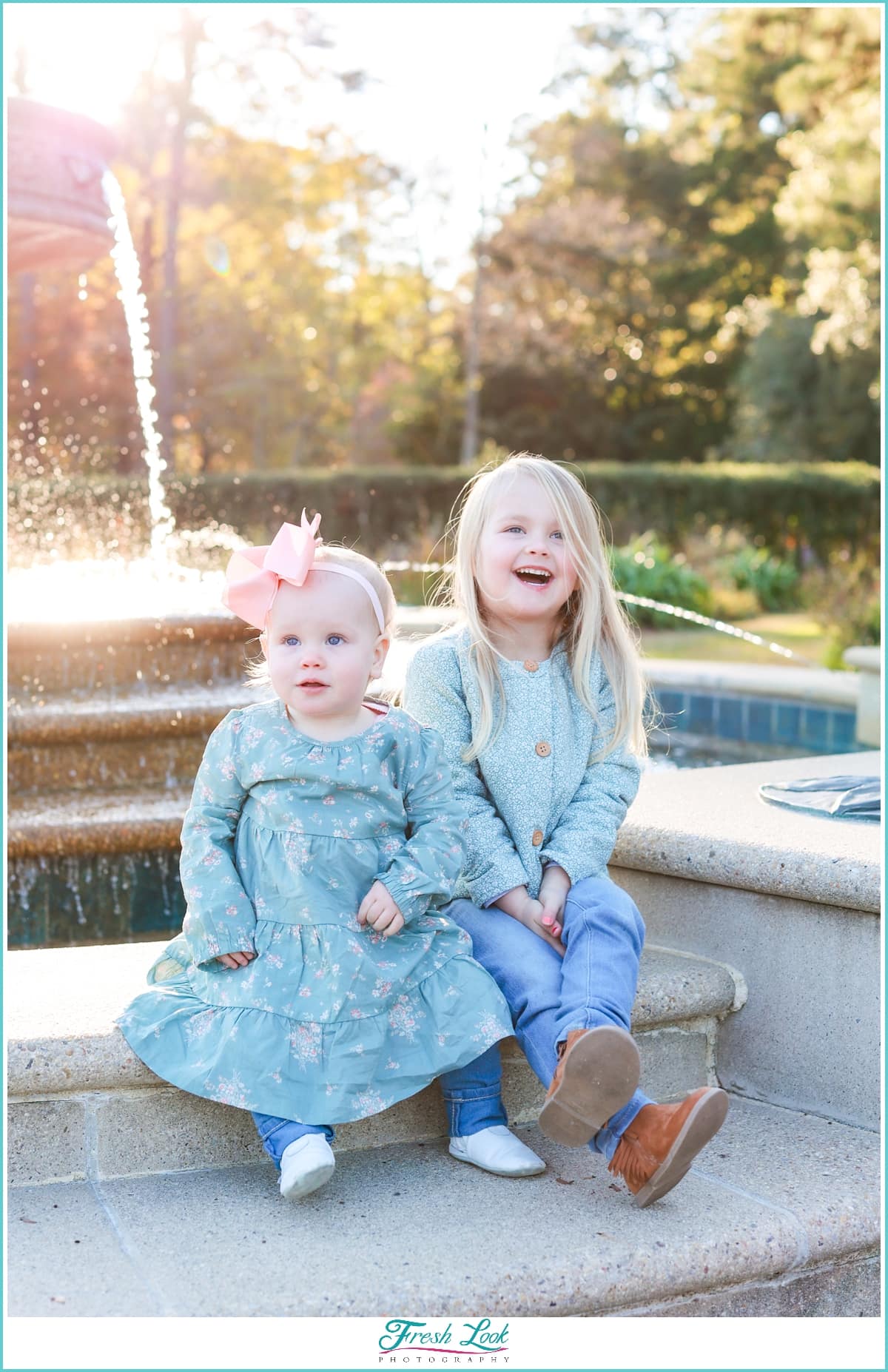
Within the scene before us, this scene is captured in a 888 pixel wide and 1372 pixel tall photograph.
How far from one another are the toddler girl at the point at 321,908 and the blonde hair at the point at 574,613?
285 mm

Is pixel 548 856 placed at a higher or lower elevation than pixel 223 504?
lower

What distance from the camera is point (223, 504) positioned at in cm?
1650

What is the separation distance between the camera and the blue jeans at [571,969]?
2217 mm

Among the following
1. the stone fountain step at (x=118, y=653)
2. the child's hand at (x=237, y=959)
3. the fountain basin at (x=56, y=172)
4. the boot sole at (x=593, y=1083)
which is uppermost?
the fountain basin at (x=56, y=172)

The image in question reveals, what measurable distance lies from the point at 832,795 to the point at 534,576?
1031mm

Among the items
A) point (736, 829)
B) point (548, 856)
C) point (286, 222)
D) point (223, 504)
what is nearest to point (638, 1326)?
point (548, 856)

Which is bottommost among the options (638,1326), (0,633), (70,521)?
(638,1326)

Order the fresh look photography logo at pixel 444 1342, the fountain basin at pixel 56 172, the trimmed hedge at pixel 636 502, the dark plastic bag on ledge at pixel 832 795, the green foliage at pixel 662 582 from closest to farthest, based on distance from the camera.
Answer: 1. the fresh look photography logo at pixel 444 1342
2. the dark plastic bag on ledge at pixel 832 795
3. the fountain basin at pixel 56 172
4. the green foliage at pixel 662 582
5. the trimmed hedge at pixel 636 502

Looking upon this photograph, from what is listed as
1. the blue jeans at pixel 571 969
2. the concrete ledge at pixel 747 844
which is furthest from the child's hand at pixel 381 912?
the concrete ledge at pixel 747 844

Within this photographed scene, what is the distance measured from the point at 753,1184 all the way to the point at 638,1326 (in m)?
0.39

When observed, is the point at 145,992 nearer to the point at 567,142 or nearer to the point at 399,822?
the point at 399,822

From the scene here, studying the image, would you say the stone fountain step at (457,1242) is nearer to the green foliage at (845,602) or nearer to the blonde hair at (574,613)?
the blonde hair at (574,613)

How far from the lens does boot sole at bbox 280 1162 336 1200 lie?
6.72 ft

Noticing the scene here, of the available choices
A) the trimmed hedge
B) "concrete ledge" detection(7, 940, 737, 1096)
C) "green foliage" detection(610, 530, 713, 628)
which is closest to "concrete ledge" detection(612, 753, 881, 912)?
"concrete ledge" detection(7, 940, 737, 1096)
